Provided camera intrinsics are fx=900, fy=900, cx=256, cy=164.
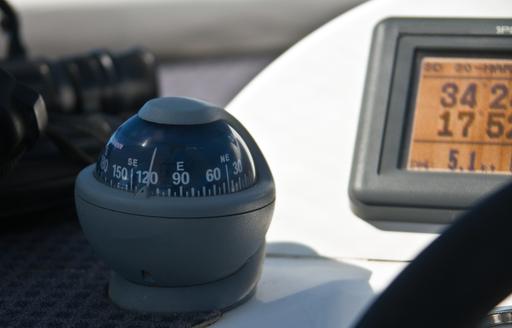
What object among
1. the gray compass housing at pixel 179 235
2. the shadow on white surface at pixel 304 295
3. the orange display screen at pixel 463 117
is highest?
the orange display screen at pixel 463 117

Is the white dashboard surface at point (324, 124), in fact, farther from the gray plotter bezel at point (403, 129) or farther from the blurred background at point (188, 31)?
the blurred background at point (188, 31)

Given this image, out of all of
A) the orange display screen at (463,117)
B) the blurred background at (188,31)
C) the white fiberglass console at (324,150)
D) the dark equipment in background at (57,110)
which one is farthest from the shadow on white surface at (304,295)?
the blurred background at (188,31)

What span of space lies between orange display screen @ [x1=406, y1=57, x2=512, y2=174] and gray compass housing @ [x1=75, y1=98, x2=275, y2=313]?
A: 0.60 ft

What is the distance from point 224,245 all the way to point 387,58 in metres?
0.27

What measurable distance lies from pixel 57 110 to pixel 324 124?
45 centimetres

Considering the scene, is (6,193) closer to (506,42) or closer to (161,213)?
(161,213)

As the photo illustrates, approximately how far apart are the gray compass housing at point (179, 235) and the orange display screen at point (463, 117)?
0.18m

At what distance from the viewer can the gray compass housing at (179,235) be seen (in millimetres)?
603

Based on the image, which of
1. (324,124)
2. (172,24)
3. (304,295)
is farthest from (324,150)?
(172,24)

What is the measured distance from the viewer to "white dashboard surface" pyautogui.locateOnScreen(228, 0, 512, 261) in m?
0.78

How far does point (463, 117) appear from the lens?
778mm

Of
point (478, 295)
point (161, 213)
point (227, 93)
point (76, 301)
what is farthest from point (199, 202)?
point (227, 93)

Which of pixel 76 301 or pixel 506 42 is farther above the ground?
pixel 506 42

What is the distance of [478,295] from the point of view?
39cm
